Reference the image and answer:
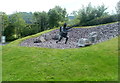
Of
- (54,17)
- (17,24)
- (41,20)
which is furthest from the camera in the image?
(41,20)

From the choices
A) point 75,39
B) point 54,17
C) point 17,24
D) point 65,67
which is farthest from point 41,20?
point 65,67

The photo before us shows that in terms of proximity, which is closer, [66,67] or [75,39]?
[66,67]

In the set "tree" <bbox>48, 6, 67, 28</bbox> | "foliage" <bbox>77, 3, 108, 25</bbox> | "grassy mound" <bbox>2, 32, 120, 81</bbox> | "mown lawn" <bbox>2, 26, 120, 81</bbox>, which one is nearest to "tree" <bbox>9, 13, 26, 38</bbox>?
"tree" <bbox>48, 6, 67, 28</bbox>

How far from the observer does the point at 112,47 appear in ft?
37.8

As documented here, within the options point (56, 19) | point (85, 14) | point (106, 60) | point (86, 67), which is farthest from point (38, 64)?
point (56, 19)

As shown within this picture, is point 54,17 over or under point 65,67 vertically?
over

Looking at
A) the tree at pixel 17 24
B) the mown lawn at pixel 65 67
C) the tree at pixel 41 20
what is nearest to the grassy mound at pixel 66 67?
the mown lawn at pixel 65 67

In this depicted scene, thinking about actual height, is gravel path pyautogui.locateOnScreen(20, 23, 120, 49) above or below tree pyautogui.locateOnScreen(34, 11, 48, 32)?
below

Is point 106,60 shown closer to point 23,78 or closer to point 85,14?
point 23,78

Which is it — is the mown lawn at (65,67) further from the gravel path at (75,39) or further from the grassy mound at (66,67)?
the gravel path at (75,39)

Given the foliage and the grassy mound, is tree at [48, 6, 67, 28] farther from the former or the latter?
the grassy mound

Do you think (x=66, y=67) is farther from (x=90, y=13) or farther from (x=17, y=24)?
(x=17, y=24)

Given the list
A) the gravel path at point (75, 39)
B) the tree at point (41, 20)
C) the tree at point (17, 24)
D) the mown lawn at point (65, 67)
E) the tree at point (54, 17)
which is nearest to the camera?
the mown lawn at point (65, 67)

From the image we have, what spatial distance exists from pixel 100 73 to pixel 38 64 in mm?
4131
